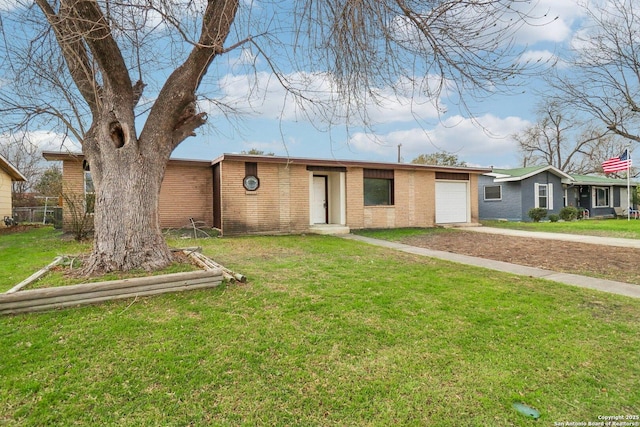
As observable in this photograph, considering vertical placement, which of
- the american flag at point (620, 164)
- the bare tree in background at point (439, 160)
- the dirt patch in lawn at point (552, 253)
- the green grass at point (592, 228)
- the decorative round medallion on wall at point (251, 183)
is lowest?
the dirt patch in lawn at point (552, 253)

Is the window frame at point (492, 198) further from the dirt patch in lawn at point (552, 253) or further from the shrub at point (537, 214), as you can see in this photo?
the dirt patch in lawn at point (552, 253)

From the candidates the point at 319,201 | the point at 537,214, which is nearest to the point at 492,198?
the point at 537,214

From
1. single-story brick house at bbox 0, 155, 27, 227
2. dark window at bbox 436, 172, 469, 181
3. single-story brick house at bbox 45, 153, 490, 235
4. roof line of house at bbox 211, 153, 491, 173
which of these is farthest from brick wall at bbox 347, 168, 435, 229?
single-story brick house at bbox 0, 155, 27, 227

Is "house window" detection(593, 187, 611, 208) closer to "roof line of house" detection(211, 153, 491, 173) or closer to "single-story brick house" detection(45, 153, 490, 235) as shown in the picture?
"roof line of house" detection(211, 153, 491, 173)

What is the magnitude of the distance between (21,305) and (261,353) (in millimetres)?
2762

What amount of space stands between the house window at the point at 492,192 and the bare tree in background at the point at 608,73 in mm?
5533

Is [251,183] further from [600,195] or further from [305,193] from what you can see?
[600,195]

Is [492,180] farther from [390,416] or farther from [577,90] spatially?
[390,416]

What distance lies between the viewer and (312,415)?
2.07m

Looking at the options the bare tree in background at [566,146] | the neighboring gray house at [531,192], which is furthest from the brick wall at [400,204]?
the bare tree in background at [566,146]

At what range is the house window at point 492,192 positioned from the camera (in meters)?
20.3

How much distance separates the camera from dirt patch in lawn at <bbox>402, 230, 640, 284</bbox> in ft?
19.6

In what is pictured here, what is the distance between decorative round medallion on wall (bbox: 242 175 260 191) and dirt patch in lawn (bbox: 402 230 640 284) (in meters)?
5.35

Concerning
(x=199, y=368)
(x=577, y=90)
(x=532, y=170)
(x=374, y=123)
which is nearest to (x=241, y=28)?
(x=374, y=123)
